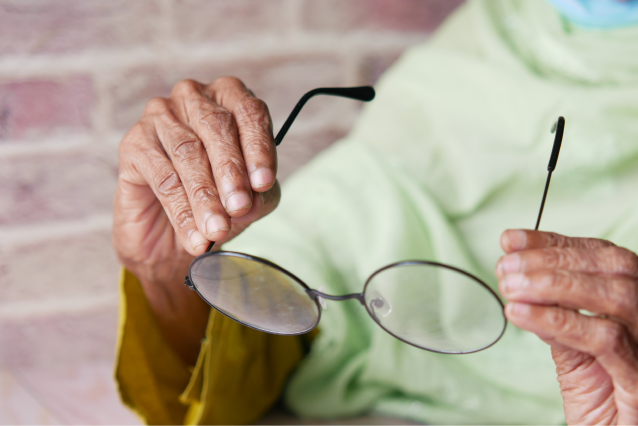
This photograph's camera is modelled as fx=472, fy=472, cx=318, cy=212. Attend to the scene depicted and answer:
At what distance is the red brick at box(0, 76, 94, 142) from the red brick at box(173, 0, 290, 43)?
178mm

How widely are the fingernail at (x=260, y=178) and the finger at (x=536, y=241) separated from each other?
20cm

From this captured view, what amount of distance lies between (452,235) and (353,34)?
16.1 inches

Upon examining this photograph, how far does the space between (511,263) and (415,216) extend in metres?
0.31

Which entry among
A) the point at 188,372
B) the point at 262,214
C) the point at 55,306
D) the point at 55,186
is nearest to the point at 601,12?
the point at 262,214

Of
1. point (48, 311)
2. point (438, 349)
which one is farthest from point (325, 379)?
point (48, 311)

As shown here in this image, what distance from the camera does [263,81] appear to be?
81 centimetres

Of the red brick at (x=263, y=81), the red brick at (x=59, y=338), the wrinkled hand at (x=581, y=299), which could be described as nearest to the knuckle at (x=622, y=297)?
the wrinkled hand at (x=581, y=299)

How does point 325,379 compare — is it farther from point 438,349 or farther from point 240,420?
point 438,349

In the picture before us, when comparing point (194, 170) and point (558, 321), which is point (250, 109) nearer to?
point (194, 170)

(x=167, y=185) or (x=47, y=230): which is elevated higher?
(x=167, y=185)

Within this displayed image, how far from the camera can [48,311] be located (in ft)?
2.81

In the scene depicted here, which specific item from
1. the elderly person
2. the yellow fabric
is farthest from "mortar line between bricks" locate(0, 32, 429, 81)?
the yellow fabric

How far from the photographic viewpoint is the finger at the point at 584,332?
35 cm

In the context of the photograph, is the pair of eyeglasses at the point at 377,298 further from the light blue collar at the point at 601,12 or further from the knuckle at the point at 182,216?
the light blue collar at the point at 601,12
